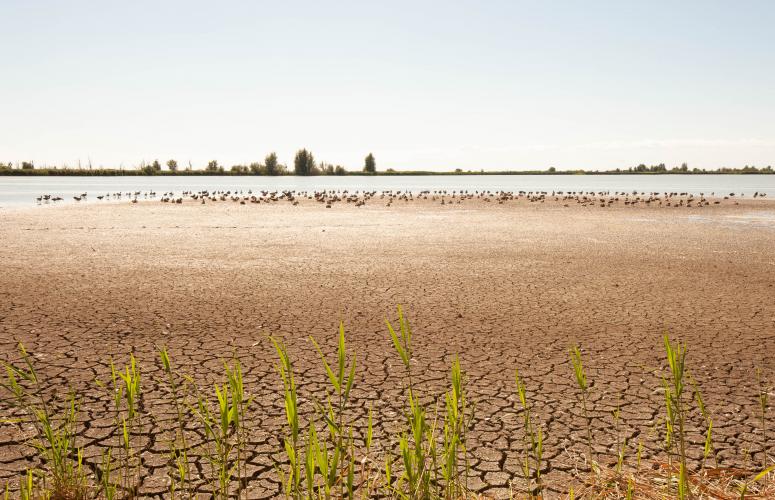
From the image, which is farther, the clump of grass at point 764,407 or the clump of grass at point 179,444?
the clump of grass at point 764,407

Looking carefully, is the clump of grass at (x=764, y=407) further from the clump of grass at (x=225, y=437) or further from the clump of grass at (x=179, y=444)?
the clump of grass at (x=179, y=444)

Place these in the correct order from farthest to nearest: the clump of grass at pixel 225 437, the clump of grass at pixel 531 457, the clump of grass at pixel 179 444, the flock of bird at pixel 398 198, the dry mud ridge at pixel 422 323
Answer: the flock of bird at pixel 398 198, the dry mud ridge at pixel 422 323, the clump of grass at pixel 531 457, the clump of grass at pixel 179 444, the clump of grass at pixel 225 437

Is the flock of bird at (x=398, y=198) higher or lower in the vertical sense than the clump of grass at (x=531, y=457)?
higher

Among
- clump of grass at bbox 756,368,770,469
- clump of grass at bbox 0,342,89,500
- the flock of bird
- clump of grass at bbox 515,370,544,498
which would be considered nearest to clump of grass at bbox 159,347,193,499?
clump of grass at bbox 0,342,89,500

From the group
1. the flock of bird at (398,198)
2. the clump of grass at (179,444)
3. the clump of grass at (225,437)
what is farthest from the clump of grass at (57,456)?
the flock of bird at (398,198)

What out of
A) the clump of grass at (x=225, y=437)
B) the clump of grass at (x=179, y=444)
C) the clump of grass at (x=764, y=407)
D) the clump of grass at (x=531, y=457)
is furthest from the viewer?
the clump of grass at (x=764, y=407)

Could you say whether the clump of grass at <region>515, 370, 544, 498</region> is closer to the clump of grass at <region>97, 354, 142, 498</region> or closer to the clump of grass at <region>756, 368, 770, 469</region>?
the clump of grass at <region>756, 368, 770, 469</region>

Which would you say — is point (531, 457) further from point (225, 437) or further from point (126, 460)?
point (126, 460)

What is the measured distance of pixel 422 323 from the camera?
6.89 metres

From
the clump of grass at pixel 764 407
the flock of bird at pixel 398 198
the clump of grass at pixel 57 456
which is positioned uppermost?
the flock of bird at pixel 398 198

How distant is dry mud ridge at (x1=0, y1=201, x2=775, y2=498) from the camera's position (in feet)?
12.9

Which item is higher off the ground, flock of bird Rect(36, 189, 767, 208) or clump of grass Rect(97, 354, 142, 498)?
flock of bird Rect(36, 189, 767, 208)

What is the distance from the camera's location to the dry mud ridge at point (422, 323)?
3.94 meters

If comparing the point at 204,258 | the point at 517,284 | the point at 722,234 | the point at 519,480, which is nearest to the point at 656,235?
the point at 722,234
